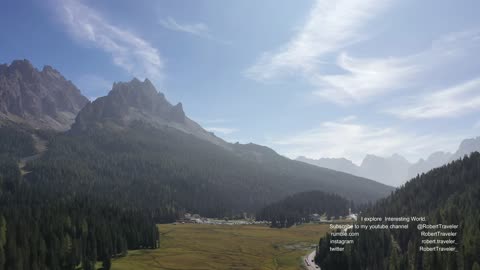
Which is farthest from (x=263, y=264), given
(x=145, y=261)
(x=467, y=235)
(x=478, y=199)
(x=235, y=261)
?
(x=478, y=199)

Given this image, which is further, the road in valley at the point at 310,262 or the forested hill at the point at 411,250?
the road in valley at the point at 310,262

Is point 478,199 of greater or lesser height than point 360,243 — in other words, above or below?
above

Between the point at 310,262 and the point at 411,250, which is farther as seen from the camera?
the point at 310,262

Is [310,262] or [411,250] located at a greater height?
[411,250]

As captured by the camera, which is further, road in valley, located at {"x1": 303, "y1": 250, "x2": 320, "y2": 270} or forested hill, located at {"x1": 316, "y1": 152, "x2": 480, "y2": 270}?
road in valley, located at {"x1": 303, "y1": 250, "x2": 320, "y2": 270}

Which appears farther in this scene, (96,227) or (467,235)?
(96,227)

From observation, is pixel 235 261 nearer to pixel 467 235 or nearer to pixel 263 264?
pixel 263 264

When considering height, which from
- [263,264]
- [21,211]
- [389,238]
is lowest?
[263,264]

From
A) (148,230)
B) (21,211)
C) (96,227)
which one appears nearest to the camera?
(96,227)

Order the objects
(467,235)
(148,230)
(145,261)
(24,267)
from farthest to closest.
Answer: (148,230) < (145,261) < (467,235) < (24,267)

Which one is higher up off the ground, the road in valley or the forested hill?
the forested hill

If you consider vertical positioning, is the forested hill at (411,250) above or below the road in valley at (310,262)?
above

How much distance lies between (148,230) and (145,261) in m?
41.0

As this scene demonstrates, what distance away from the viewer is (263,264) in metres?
172
